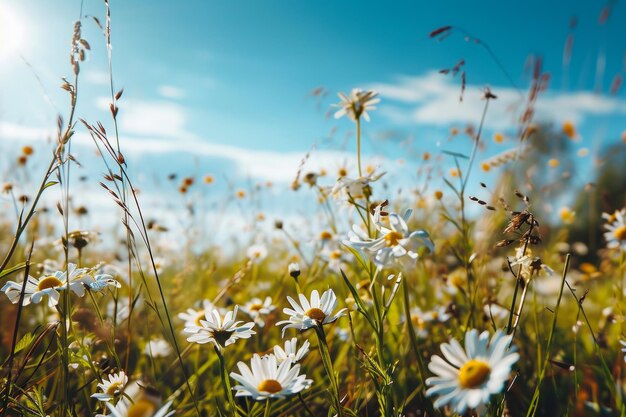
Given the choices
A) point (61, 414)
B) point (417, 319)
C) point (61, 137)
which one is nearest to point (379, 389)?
point (61, 414)

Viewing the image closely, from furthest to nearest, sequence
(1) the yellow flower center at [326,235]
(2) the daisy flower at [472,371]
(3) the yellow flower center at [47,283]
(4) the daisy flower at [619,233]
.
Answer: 1. (1) the yellow flower center at [326,235]
2. (4) the daisy flower at [619,233]
3. (3) the yellow flower center at [47,283]
4. (2) the daisy flower at [472,371]

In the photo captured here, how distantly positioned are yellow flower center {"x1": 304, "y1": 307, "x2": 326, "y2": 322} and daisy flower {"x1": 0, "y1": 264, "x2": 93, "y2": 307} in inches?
19.1

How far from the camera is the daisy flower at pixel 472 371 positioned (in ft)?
2.25

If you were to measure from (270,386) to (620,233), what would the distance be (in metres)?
1.37

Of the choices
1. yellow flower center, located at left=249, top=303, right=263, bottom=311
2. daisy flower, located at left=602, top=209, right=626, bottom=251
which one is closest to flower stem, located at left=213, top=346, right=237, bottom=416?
yellow flower center, located at left=249, top=303, right=263, bottom=311

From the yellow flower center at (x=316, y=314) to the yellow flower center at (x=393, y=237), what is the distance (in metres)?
0.23

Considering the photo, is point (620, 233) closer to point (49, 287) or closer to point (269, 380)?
point (269, 380)

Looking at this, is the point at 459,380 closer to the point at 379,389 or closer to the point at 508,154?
the point at 379,389

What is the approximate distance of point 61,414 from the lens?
3.25 feet

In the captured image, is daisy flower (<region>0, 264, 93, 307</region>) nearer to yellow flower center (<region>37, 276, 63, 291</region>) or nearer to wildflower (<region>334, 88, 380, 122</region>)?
yellow flower center (<region>37, 276, 63, 291</region>)

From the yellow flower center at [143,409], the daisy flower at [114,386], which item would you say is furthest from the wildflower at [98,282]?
the yellow flower center at [143,409]

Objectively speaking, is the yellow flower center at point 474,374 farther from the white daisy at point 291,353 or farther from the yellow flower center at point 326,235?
the yellow flower center at point 326,235

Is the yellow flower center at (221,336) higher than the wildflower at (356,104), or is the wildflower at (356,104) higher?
the wildflower at (356,104)

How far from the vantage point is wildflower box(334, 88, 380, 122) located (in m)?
1.39
